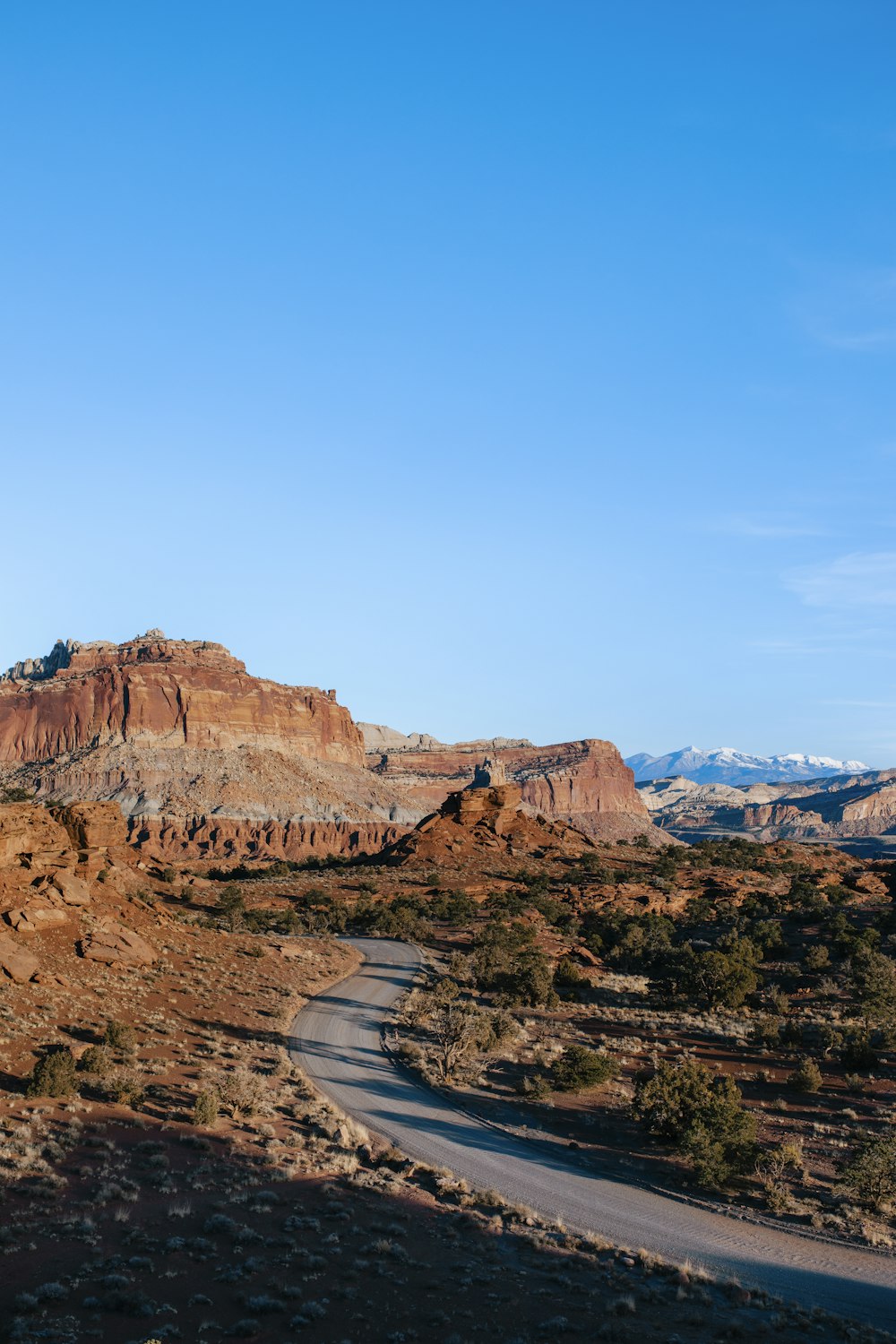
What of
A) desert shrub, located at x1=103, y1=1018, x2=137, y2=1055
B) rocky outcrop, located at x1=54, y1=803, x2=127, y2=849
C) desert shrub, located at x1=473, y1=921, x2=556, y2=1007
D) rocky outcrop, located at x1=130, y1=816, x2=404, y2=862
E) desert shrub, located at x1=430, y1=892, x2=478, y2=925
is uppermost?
rocky outcrop, located at x1=54, y1=803, x2=127, y2=849

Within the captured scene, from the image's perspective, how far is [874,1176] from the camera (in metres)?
17.9

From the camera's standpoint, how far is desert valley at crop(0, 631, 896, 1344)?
13.0m

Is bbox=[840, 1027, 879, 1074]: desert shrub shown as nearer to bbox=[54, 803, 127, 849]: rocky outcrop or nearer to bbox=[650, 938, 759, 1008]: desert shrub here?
bbox=[650, 938, 759, 1008]: desert shrub

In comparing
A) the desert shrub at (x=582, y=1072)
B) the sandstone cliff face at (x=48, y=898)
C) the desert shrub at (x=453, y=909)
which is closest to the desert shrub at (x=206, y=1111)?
the desert shrub at (x=582, y=1072)

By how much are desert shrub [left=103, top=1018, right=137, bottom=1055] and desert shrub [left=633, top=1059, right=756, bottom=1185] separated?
43.0 ft

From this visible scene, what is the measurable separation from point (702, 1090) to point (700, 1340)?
9760mm

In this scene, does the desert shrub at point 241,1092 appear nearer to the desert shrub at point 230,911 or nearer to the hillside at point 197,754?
the desert shrub at point 230,911

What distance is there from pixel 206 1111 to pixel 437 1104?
6.88 m

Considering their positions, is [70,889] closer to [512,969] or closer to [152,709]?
[512,969]

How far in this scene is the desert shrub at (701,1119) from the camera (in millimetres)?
19391

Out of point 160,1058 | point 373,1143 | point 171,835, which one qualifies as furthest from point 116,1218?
point 171,835

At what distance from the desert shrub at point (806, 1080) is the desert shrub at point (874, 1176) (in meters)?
6.38

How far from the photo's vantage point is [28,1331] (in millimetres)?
10539

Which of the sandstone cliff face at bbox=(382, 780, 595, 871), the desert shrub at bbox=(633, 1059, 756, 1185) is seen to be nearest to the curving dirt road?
the desert shrub at bbox=(633, 1059, 756, 1185)
